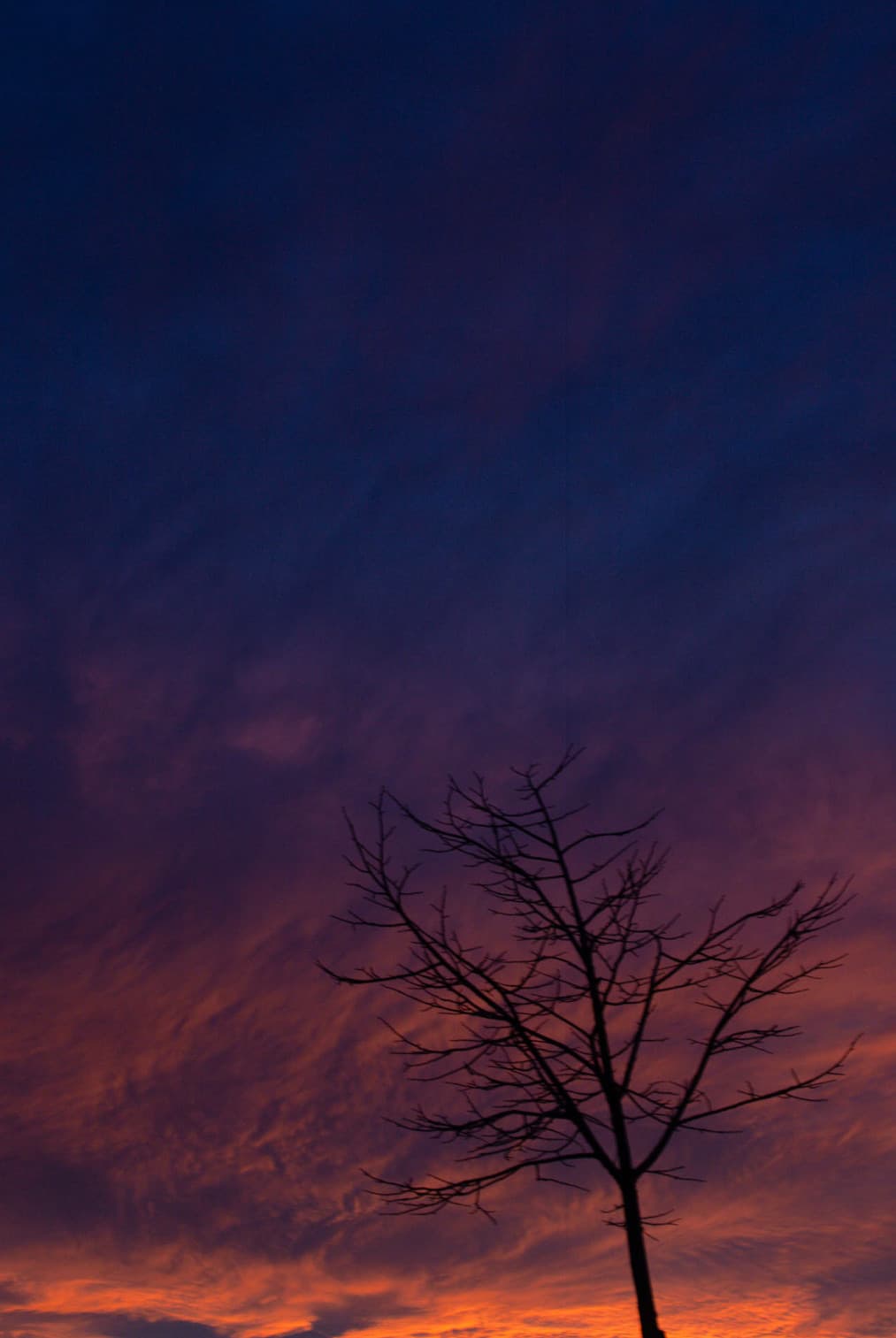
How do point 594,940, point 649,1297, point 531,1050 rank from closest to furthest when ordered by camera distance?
point 649,1297, point 531,1050, point 594,940

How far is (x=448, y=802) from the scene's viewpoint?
9.30m

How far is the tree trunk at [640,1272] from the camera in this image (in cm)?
732

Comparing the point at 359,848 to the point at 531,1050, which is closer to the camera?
the point at 531,1050

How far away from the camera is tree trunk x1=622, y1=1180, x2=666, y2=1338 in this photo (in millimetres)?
7316

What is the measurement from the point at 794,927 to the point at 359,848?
9.96 ft

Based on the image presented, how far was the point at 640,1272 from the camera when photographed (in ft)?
24.3

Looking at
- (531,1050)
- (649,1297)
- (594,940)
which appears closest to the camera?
(649,1297)

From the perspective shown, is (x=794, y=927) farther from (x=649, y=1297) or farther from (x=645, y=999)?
(x=649, y=1297)

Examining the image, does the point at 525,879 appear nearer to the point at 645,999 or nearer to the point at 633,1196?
the point at 645,999

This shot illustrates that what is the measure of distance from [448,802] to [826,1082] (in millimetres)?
3138

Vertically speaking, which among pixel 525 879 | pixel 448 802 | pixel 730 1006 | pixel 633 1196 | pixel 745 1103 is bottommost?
pixel 633 1196

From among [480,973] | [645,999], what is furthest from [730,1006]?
[480,973]

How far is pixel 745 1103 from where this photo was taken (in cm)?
831

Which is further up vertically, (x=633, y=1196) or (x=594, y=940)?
(x=594, y=940)
